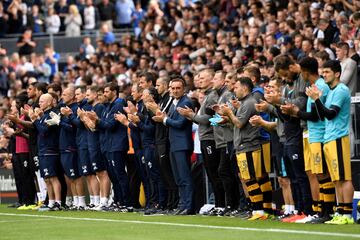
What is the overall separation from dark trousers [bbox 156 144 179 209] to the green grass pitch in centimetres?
72

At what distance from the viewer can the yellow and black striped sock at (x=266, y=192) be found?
55.1ft

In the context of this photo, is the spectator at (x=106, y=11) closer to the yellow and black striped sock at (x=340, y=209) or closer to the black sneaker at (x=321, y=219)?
the black sneaker at (x=321, y=219)

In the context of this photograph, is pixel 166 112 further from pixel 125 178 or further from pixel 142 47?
pixel 142 47

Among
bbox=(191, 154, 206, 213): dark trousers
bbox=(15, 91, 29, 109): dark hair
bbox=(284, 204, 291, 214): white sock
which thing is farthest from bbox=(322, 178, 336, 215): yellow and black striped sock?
bbox=(15, 91, 29, 109): dark hair

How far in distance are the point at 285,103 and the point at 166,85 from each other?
390 centimetres

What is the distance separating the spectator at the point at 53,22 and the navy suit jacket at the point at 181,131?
1982 cm

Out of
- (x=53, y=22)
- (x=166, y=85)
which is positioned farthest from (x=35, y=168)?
(x=53, y=22)

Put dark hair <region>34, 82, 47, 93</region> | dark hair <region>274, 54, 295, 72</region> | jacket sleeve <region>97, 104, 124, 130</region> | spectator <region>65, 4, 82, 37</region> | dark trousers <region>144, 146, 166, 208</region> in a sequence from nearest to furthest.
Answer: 1. dark hair <region>274, 54, 295, 72</region>
2. dark trousers <region>144, 146, 166, 208</region>
3. jacket sleeve <region>97, 104, 124, 130</region>
4. dark hair <region>34, 82, 47, 93</region>
5. spectator <region>65, 4, 82, 37</region>

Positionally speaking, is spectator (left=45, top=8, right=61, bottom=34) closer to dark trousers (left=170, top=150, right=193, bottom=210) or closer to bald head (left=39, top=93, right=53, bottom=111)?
bald head (left=39, top=93, right=53, bottom=111)

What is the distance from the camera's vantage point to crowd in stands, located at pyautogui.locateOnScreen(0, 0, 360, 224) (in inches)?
600

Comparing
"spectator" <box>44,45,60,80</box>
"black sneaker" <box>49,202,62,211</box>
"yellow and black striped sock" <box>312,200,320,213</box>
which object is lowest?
"black sneaker" <box>49,202,62,211</box>

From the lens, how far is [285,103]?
15.4 m

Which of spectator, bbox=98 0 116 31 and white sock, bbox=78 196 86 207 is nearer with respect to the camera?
white sock, bbox=78 196 86 207

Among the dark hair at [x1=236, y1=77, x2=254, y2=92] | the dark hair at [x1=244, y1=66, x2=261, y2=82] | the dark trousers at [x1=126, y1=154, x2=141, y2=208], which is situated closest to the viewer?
the dark hair at [x1=236, y1=77, x2=254, y2=92]
